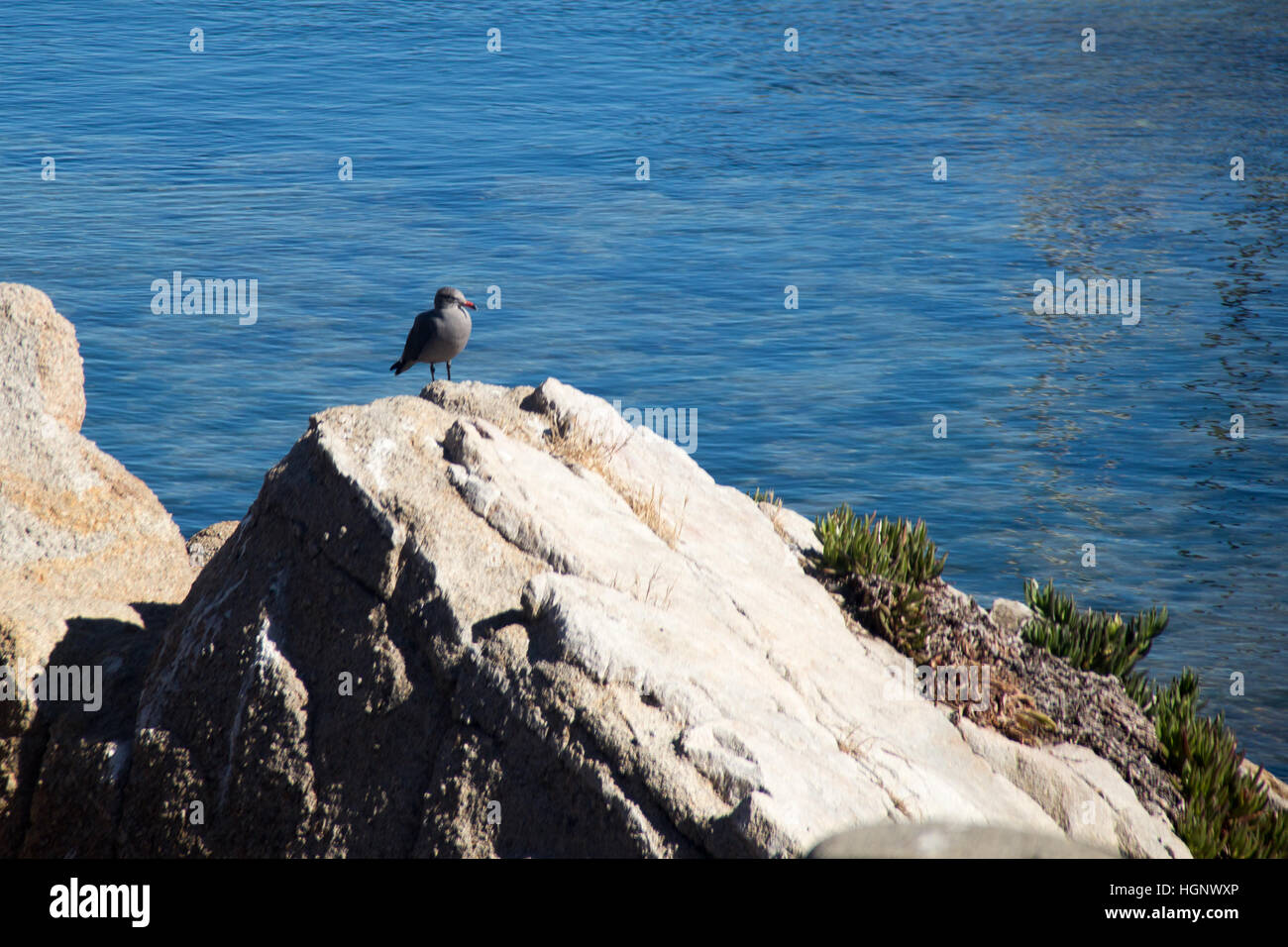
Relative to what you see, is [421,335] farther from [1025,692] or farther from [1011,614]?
[1011,614]

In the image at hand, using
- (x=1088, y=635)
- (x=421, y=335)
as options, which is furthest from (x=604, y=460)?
(x=1088, y=635)

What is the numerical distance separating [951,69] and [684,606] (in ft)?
144

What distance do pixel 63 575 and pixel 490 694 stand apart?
4.56 meters

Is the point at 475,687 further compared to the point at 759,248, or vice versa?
the point at 759,248

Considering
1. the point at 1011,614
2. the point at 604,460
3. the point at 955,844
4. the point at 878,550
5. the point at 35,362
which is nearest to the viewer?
the point at 955,844

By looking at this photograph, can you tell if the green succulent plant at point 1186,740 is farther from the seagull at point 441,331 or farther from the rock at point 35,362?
the rock at point 35,362

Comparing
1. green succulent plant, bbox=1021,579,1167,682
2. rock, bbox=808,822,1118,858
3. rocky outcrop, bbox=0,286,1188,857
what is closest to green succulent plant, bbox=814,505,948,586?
rocky outcrop, bbox=0,286,1188,857

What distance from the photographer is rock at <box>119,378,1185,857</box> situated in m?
7.57

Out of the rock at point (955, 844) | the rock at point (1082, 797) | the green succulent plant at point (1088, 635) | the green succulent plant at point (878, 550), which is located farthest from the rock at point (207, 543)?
the rock at point (955, 844)

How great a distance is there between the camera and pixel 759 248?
3216cm

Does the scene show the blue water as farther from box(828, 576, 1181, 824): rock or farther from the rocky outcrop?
the rocky outcrop

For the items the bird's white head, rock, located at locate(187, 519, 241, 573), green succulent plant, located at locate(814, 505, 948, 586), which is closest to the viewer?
green succulent plant, located at locate(814, 505, 948, 586)

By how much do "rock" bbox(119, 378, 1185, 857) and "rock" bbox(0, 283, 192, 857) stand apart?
1.84ft
